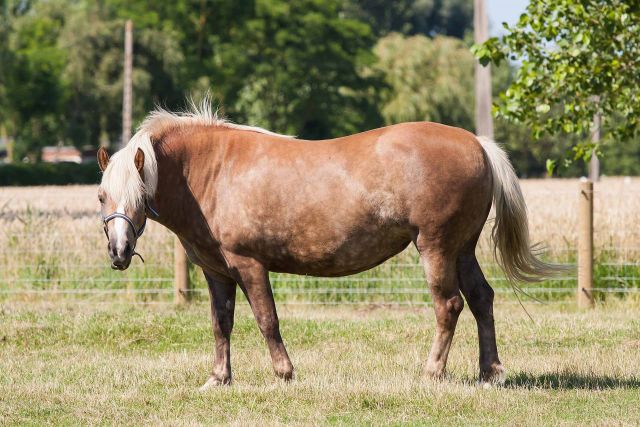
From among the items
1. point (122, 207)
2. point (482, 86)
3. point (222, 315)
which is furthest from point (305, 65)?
point (122, 207)

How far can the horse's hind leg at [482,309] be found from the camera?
7.38 m

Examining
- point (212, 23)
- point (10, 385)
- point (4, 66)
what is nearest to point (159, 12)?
point (212, 23)

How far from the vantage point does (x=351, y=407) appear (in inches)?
258

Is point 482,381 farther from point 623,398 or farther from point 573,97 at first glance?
point 573,97

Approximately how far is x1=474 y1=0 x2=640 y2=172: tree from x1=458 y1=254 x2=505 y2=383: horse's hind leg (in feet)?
12.0

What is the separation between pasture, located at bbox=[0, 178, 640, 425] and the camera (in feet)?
21.5

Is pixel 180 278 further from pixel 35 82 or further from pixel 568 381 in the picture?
pixel 35 82

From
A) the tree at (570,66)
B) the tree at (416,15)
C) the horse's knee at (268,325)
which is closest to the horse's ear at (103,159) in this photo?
the horse's knee at (268,325)

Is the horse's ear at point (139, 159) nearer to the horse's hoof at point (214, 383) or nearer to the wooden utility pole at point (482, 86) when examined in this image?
the horse's hoof at point (214, 383)

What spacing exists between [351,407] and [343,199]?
145 cm

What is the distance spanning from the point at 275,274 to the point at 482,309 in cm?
569

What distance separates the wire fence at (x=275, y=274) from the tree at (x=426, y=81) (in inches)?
1527

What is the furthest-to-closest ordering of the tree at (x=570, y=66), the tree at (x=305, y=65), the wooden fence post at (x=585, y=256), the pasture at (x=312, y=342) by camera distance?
the tree at (x=305, y=65) < the wooden fence post at (x=585, y=256) < the tree at (x=570, y=66) < the pasture at (x=312, y=342)

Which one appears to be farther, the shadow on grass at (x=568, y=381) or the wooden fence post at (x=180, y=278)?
the wooden fence post at (x=180, y=278)
